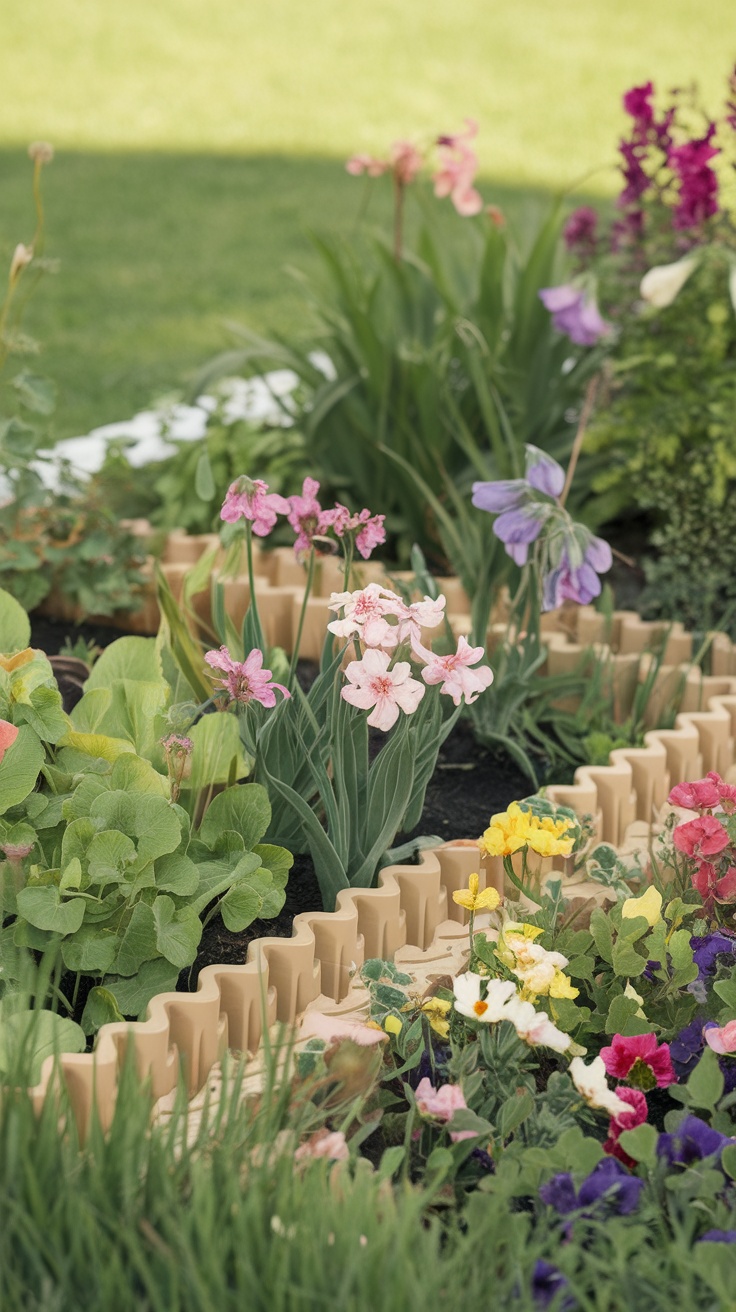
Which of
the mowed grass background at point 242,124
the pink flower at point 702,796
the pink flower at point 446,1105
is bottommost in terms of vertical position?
the pink flower at point 446,1105

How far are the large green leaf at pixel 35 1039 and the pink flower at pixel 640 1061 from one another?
634 mm

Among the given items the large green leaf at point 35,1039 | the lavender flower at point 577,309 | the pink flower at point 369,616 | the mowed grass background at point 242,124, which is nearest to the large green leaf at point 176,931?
the large green leaf at point 35,1039

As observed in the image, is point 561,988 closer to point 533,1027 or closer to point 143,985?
point 533,1027

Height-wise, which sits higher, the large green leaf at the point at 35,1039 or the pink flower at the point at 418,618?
the pink flower at the point at 418,618

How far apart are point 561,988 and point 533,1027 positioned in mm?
115

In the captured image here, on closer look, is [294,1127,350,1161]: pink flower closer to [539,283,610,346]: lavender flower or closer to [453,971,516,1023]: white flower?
[453,971,516,1023]: white flower

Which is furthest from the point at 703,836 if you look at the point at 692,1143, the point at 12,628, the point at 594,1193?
the point at 12,628

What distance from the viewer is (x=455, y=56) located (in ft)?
33.4

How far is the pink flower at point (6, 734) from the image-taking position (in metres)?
1.73

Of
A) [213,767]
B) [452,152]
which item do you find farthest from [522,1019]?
[452,152]

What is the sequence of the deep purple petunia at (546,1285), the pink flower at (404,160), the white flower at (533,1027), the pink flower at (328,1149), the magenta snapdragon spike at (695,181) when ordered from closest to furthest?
the deep purple petunia at (546,1285)
the pink flower at (328,1149)
the white flower at (533,1027)
the magenta snapdragon spike at (695,181)
the pink flower at (404,160)

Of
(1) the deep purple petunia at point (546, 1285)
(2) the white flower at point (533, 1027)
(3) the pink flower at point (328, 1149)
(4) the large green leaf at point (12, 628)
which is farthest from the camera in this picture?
(4) the large green leaf at point (12, 628)

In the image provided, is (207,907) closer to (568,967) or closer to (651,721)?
(568,967)

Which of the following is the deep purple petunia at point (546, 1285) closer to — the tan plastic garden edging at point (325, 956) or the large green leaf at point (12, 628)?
the tan plastic garden edging at point (325, 956)
